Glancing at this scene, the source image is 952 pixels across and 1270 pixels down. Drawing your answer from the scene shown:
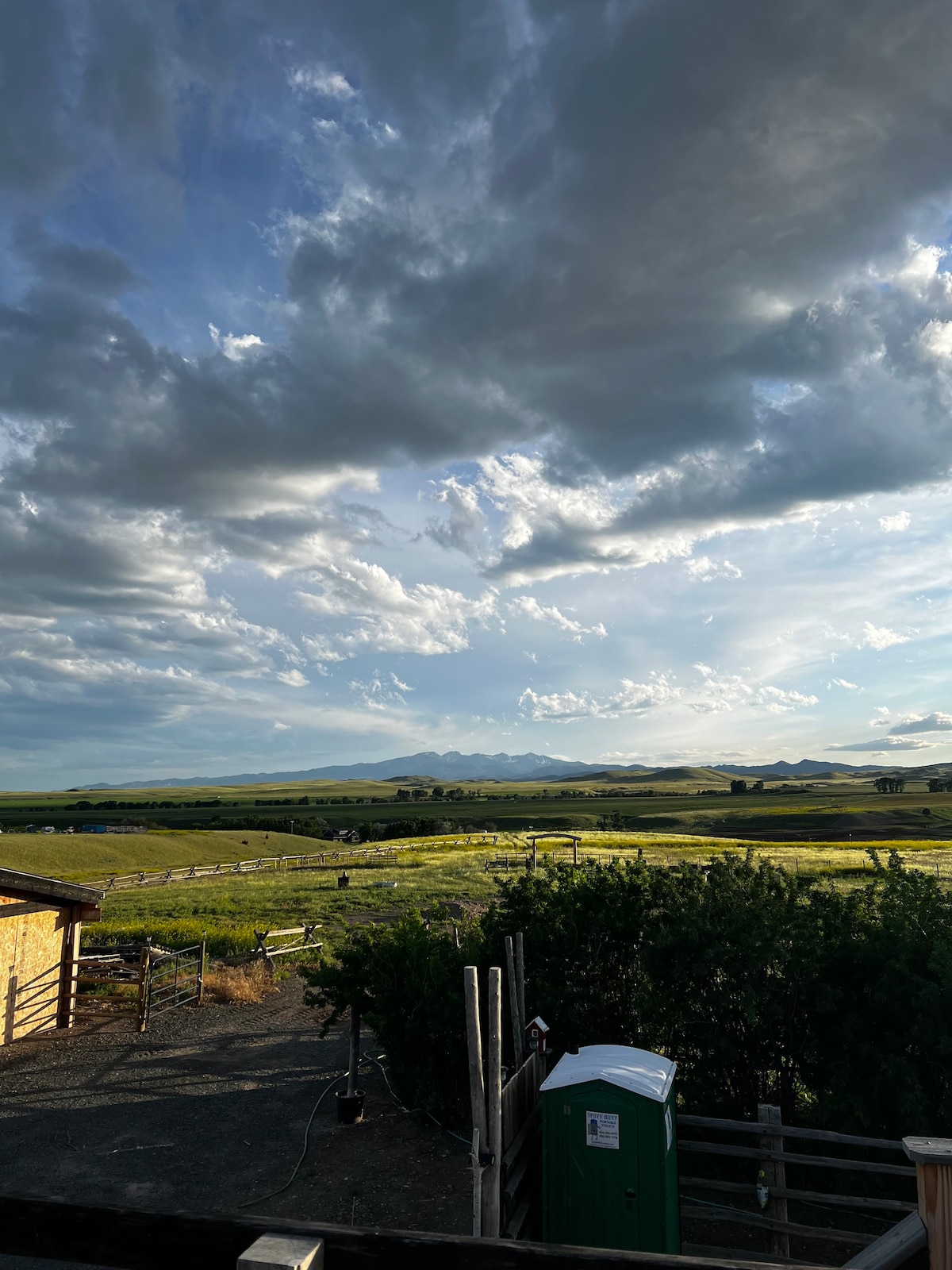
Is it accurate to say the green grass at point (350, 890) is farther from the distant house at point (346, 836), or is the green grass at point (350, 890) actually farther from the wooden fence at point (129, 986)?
the distant house at point (346, 836)

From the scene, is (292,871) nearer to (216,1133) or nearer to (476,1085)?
(216,1133)

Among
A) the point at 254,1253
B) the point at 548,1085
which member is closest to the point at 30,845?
the point at 548,1085

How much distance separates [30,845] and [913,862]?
7059 centimetres

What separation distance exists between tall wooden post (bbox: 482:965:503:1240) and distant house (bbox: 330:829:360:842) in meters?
98.4

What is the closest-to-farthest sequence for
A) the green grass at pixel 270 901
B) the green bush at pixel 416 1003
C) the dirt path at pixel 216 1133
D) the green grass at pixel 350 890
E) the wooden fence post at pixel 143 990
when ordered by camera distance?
1. the dirt path at pixel 216 1133
2. the green bush at pixel 416 1003
3. the wooden fence post at pixel 143 990
4. the green grass at pixel 270 901
5. the green grass at pixel 350 890

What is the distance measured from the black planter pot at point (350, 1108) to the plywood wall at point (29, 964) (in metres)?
9.56

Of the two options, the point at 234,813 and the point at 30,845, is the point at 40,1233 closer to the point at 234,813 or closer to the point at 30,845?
the point at 30,845

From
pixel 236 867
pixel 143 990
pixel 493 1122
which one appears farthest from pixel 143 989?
pixel 236 867

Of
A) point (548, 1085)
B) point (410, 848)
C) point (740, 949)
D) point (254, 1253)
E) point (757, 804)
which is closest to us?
point (254, 1253)

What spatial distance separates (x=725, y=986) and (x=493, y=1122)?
3.96m

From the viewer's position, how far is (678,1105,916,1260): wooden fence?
342 inches

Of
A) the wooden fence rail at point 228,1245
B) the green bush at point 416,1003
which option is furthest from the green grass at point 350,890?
the wooden fence rail at point 228,1245

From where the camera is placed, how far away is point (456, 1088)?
13.0 meters

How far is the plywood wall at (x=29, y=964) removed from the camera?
18.5 meters
